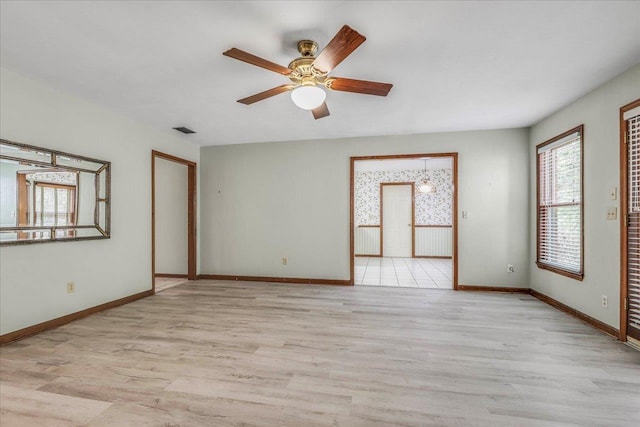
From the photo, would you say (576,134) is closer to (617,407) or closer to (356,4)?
(617,407)

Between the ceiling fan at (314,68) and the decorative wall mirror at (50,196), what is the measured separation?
7.15 ft

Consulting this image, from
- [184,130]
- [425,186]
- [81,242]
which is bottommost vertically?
[81,242]

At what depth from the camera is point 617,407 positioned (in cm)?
176

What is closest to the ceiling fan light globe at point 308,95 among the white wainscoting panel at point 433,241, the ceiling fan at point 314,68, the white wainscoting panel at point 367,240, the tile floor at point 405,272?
the ceiling fan at point 314,68

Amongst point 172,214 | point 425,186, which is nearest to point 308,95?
point 172,214

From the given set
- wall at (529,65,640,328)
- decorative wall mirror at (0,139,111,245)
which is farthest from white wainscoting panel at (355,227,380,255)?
decorative wall mirror at (0,139,111,245)

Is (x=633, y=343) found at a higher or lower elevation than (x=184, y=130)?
lower

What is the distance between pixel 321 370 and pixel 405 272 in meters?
4.23

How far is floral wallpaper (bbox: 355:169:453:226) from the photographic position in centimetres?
812

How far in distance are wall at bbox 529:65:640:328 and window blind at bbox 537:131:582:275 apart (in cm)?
15

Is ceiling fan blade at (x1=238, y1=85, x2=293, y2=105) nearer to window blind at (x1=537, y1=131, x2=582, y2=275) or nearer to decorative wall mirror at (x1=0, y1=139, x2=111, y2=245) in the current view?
decorative wall mirror at (x1=0, y1=139, x2=111, y2=245)

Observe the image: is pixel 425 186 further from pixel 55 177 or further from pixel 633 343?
pixel 55 177

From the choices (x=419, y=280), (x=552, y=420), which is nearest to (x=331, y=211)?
(x=419, y=280)

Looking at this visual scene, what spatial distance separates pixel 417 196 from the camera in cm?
826
